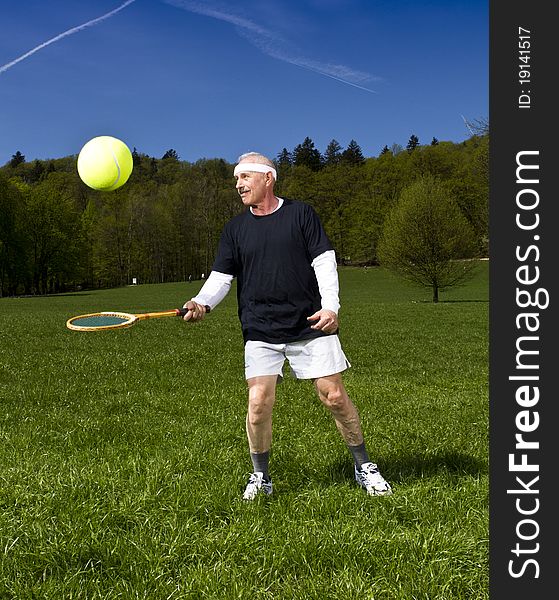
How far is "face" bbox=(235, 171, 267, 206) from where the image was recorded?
4.80 metres

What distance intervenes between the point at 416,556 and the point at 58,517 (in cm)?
240

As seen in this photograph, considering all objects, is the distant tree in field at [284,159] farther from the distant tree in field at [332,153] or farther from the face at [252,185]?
the face at [252,185]

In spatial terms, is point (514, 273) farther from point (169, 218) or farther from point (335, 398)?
point (169, 218)

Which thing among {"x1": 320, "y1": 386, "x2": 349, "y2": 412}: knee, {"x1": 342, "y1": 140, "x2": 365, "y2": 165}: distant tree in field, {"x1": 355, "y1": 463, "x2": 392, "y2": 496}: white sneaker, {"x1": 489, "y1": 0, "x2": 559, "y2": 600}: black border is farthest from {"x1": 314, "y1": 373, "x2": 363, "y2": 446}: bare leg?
{"x1": 342, "y1": 140, "x2": 365, "y2": 165}: distant tree in field

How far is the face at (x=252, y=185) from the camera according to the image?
4.80 meters

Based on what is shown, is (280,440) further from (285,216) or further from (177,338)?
(177,338)

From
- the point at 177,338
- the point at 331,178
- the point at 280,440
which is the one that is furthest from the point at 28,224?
the point at 280,440

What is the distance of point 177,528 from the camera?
4129mm

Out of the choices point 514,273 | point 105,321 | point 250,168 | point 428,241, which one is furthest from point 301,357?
point 428,241

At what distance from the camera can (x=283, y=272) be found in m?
4.69

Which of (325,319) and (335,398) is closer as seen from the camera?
(325,319)

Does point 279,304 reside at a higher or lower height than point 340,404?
higher

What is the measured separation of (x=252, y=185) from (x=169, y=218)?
8761cm

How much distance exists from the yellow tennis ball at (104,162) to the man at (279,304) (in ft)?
A: 23.2
